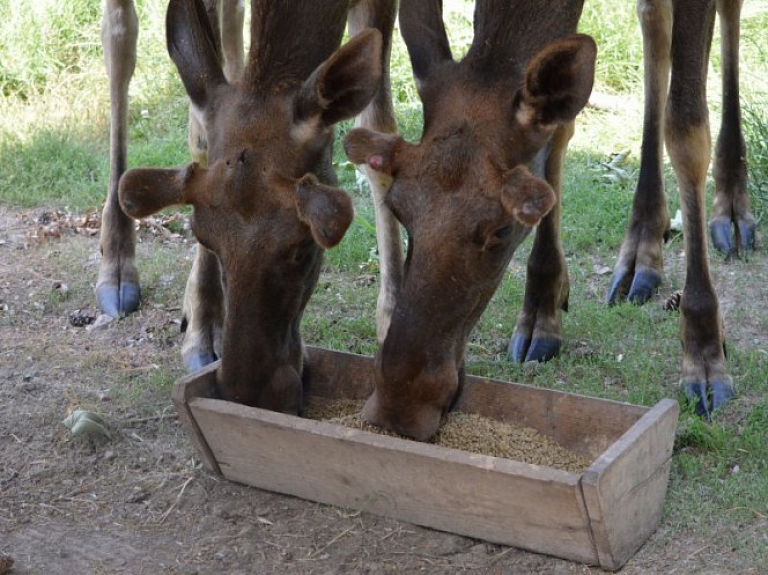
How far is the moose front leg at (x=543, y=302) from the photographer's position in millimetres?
5930

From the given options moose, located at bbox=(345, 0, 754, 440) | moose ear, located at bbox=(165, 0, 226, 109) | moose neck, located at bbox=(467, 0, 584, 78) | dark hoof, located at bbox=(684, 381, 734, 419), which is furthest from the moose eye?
dark hoof, located at bbox=(684, 381, 734, 419)

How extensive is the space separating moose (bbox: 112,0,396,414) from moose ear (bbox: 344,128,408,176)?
0.15 m

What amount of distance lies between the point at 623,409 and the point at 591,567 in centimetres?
69

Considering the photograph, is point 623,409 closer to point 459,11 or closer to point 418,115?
point 418,115

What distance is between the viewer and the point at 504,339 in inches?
244

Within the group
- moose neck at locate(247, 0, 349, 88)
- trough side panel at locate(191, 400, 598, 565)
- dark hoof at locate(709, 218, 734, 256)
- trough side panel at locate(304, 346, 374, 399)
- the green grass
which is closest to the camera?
trough side panel at locate(191, 400, 598, 565)

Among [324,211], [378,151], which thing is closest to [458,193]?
[378,151]

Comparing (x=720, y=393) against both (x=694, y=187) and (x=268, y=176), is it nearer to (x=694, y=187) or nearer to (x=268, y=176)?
(x=694, y=187)

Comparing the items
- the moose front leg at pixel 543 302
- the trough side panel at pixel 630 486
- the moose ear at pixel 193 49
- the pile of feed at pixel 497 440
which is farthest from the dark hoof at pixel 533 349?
the moose ear at pixel 193 49

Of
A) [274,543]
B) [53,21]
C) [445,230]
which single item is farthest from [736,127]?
[53,21]

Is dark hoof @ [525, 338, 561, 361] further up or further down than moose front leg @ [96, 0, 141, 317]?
further down

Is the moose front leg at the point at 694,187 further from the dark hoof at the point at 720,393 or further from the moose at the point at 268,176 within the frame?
the moose at the point at 268,176

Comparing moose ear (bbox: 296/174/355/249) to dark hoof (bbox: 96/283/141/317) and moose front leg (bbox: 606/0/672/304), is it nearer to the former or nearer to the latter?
dark hoof (bbox: 96/283/141/317)

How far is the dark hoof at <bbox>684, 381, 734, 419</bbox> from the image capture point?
17.3 ft
